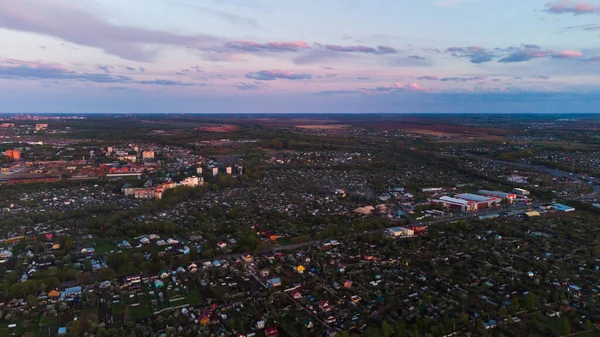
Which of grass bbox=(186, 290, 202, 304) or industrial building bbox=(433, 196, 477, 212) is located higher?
industrial building bbox=(433, 196, 477, 212)

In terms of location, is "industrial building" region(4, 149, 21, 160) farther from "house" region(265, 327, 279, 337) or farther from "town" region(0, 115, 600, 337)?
"house" region(265, 327, 279, 337)

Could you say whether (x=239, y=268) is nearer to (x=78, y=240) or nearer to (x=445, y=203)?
(x=78, y=240)

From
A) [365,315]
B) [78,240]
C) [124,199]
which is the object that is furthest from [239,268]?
[124,199]

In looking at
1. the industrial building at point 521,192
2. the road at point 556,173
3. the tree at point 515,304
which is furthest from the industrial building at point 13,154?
the road at point 556,173

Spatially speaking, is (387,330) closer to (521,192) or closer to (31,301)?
(31,301)

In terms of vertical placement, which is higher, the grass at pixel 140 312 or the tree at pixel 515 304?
the tree at pixel 515 304

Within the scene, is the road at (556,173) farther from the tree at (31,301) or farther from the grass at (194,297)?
the tree at (31,301)

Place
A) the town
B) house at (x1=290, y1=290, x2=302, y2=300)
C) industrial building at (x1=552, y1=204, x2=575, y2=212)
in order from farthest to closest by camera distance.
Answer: industrial building at (x1=552, y1=204, x2=575, y2=212) → house at (x1=290, y1=290, x2=302, y2=300) → the town

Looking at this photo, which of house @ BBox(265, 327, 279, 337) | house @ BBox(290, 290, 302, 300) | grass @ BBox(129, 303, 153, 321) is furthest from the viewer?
house @ BBox(290, 290, 302, 300)

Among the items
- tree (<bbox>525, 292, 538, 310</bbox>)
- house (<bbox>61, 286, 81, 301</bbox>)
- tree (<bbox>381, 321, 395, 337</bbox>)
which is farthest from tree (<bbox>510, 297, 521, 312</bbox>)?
house (<bbox>61, 286, 81, 301</bbox>)

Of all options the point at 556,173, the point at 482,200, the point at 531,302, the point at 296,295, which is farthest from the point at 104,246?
the point at 556,173
